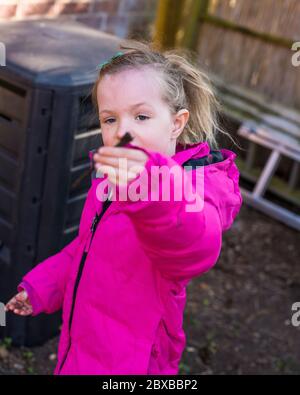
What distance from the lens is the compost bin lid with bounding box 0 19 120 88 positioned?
7.88ft

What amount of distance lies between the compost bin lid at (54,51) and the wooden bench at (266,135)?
1.93 m

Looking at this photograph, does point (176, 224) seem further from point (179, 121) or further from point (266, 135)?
point (266, 135)

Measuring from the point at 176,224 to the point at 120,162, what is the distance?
7.6 inches

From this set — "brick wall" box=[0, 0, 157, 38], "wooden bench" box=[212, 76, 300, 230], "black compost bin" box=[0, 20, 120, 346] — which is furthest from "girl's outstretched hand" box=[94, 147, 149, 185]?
"wooden bench" box=[212, 76, 300, 230]

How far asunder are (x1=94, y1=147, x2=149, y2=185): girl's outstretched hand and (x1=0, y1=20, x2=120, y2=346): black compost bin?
1.17 meters

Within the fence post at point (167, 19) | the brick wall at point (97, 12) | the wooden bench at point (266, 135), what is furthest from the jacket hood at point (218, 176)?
the fence post at point (167, 19)

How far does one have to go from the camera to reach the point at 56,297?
200 centimetres

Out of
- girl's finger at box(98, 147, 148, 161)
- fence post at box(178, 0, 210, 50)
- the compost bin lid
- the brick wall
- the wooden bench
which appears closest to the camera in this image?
girl's finger at box(98, 147, 148, 161)

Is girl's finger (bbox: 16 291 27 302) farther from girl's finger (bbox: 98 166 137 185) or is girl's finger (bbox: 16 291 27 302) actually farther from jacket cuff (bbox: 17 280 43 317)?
girl's finger (bbox: 98 166 137 185)

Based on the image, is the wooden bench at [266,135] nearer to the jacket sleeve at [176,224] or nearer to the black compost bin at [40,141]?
the black compost bin at [40,141]

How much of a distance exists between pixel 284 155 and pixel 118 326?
11.1 feet

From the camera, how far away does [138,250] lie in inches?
66.4

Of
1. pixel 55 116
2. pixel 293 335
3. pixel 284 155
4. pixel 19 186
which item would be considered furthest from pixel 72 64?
pixel 284 155
